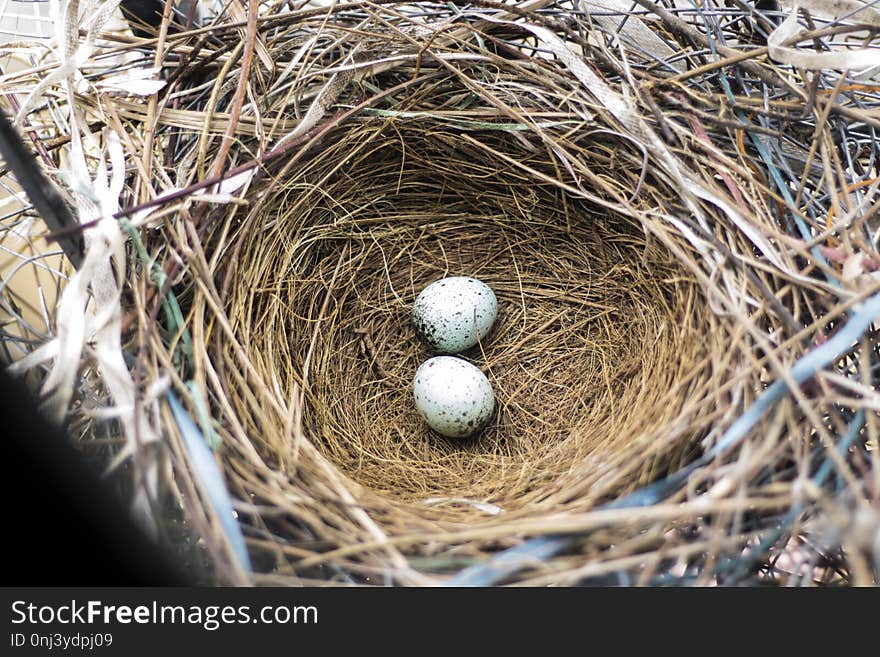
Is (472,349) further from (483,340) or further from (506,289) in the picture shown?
(506,289)

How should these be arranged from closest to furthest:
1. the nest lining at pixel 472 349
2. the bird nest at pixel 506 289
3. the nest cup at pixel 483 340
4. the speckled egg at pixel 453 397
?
the bird nest at pixel 506 289
the nest cup at pixel 483 340
the nest lining at pixel 472 349
the speckled egg at pixel 453 397

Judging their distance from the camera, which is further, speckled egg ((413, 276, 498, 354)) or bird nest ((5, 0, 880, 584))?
speckled egg ((413, 276, 498, 354))

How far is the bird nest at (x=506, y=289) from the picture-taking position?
2.36 feet

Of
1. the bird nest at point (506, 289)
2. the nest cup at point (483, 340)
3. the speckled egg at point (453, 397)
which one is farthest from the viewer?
the speckled egg at point (453, 397)

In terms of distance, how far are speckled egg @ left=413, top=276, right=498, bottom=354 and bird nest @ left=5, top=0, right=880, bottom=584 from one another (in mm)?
70

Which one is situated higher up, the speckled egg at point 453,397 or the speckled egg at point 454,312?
the speckled egg at point 454,312

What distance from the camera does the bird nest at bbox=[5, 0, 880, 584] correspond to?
72 centimetres

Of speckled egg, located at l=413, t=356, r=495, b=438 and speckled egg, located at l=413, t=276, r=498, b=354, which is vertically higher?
speckled egg, located at l=413, t=276, r=498, b=354

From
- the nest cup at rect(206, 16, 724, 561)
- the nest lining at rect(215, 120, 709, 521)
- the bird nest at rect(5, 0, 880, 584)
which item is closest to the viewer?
the bird nest at rect(5, 0, 880, 584)

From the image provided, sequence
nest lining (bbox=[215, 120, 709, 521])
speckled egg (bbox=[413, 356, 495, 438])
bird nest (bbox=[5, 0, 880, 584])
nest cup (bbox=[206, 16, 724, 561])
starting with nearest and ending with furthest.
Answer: bird nest (bbox=[5, 0, 880, 584]) < nest cup (bbox=[206, 16, 724, 561]) < nest lining (bbox=[215, 120, 709, 521]) < speckled egg (bbox=[413, 356, 495, 438])

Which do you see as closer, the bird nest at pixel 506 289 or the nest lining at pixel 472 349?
the bird nest at pixel 506 289

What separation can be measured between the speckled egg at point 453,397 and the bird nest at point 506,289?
72 mm

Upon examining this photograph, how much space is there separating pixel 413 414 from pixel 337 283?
0.28m

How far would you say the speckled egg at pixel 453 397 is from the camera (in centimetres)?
110
